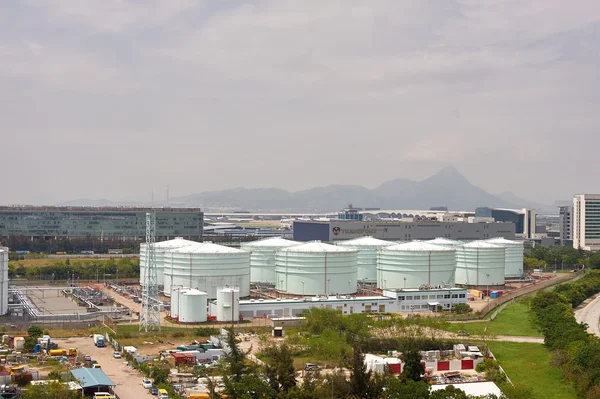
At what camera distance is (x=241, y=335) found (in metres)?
36.2

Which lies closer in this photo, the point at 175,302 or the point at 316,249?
the point at 175,302

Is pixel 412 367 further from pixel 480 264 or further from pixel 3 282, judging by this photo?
pixel 480 264

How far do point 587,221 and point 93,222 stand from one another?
68.1 metres

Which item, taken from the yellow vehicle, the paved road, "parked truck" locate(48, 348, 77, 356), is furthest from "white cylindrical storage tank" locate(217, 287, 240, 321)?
the paved road

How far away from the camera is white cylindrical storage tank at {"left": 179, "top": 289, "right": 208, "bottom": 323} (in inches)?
1617

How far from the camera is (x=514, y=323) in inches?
1670

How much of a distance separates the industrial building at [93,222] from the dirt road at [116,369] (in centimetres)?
5965

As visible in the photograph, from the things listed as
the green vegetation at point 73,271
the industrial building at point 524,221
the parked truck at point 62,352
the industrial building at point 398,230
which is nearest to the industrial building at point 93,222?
the industrial building at point 398,230

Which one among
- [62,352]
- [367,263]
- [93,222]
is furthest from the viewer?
[93,222]

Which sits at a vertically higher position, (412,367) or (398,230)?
(398,230)

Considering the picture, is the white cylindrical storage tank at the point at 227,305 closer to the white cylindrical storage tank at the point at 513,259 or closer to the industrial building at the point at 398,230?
the industrial building at the point at 398,230

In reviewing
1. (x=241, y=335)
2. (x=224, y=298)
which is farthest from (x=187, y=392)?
(x=224, y=298)

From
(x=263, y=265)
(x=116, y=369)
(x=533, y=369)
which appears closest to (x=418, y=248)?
(x=263, y=265)

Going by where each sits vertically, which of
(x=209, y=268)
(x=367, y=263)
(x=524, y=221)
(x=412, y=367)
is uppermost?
(x=524, y=221)
